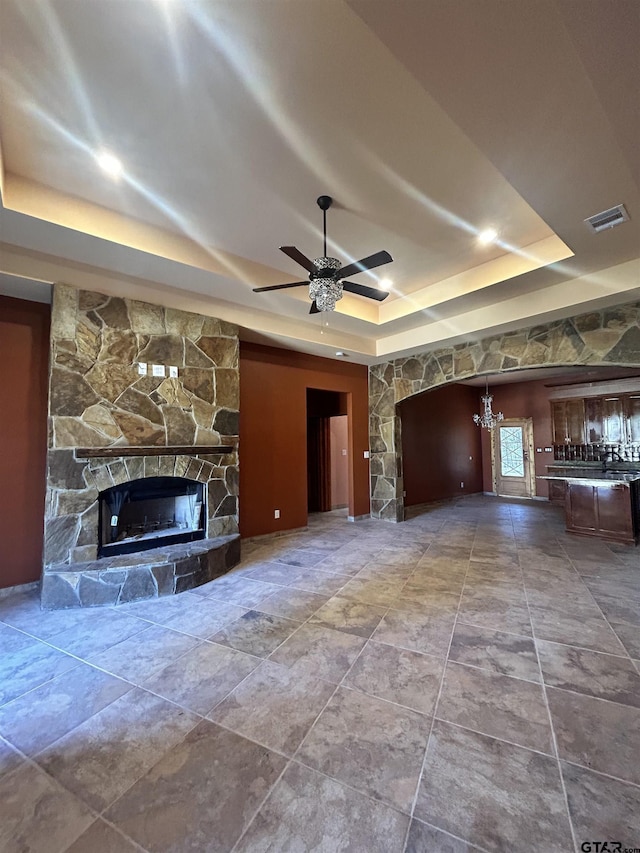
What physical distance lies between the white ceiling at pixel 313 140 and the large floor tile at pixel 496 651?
309 centimetres

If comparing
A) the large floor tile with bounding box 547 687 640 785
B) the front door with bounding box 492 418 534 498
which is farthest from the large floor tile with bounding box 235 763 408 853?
the front door with bounding box 492 418 534 498

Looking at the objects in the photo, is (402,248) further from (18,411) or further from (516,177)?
(18,411)

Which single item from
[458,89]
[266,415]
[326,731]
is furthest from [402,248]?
[326,731]

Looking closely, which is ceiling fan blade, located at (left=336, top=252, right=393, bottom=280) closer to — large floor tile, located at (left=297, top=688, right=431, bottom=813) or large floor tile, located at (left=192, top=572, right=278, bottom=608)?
large floor tile, located at (left=297, top=688, right=431, bottom=813)

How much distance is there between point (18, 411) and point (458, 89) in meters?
4.25

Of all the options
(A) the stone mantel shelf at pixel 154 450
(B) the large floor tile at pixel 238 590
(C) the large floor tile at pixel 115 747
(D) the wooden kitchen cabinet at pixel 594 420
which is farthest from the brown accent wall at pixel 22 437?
(D) the wooden kitchen cabinet at pixel 594 420

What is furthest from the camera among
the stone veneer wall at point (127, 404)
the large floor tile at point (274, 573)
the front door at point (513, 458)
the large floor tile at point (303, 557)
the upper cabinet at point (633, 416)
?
the front door at point (513, 458)

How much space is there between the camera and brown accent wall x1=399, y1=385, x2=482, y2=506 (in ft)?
25.0

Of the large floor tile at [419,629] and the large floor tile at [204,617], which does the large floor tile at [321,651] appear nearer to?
the large floor tile at [419,629]

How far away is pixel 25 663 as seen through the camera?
228cm

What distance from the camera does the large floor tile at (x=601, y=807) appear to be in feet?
4.07

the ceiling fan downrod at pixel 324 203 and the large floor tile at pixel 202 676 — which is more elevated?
the ceiling fan downrod at pixel 324 203

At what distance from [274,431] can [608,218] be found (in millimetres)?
4236

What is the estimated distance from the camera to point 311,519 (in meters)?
6.49
